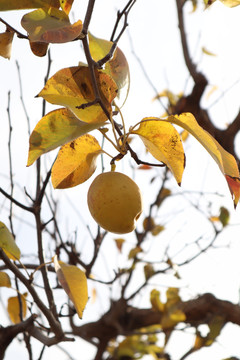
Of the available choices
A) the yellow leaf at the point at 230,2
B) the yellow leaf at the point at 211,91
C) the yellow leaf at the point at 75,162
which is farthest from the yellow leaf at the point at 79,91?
the yellow leaf at the point at 211,91

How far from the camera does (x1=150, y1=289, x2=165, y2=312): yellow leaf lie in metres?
2.21

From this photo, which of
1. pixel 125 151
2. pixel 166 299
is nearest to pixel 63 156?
pixel 125 151

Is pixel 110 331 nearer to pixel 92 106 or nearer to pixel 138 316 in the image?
pixel 138 316

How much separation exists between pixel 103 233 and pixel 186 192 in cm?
76

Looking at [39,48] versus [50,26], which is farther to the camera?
[39,48]

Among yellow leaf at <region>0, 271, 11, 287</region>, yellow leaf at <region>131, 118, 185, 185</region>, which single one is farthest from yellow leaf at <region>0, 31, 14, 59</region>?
yellow leaf at <region>0, 271, 11, 287</region>

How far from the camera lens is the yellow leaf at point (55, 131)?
2.11 ft

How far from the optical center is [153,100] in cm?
218

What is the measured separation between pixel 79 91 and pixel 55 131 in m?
0.10

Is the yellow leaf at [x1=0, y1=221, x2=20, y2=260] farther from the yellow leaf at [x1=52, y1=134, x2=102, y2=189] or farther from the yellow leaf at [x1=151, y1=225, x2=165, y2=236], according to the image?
the yellow leaf at [x1=151, y1=225, x2=165, y2=236]

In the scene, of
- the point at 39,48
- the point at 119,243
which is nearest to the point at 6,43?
the point at 39,48

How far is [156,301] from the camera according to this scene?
2.21 metres

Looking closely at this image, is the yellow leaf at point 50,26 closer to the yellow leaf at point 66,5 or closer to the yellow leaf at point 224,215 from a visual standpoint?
the yellow leaf at point 66,5

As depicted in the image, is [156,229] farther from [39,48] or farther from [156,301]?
[39,48]
